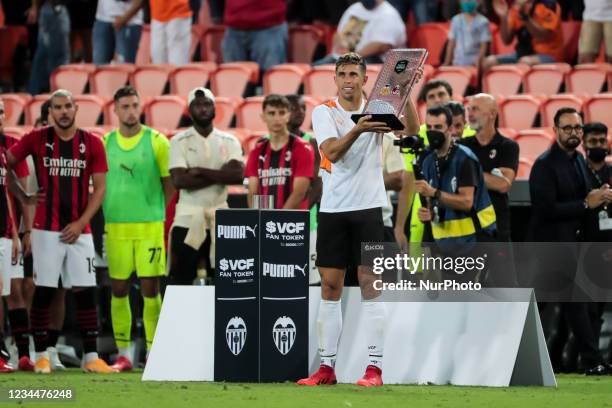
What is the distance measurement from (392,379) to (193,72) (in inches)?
296

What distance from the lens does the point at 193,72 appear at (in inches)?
629

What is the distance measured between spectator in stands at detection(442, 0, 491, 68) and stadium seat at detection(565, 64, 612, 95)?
3.83 ft

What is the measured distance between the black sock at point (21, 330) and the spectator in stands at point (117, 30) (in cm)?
616

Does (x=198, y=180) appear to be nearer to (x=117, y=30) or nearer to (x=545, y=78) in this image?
(x=545, y=78)

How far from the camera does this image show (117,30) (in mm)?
16500

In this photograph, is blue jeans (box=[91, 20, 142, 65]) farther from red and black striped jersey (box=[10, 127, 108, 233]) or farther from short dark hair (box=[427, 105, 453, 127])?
short dark hair (box=[427, 105, 453, 127])

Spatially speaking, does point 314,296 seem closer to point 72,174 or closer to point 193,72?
point 72,174

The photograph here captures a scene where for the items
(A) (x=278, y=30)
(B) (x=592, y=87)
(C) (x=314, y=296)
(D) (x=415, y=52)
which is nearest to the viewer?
(D) (x=415, y=52)

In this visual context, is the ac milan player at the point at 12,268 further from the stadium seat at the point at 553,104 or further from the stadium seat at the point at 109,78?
the stadium seat at the point at 553,104

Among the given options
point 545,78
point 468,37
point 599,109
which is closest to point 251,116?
point 468,37

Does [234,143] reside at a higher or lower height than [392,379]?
higher

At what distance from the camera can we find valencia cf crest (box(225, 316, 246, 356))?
895 cm

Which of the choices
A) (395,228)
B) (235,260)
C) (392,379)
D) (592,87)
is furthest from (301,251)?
(592,87)

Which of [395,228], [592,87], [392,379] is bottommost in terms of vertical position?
[392,379]
